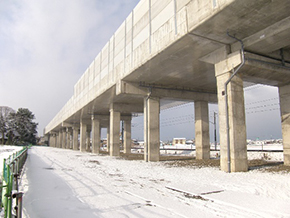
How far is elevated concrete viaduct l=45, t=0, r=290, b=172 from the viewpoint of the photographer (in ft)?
33.3

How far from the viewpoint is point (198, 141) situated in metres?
22.2

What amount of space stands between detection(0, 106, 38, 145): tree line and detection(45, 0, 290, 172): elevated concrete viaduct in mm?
60555

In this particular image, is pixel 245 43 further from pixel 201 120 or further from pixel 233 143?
pixel 201 120

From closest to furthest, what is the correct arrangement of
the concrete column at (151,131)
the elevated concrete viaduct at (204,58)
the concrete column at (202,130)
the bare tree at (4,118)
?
the elevated concrete viaduct at (204,58), the concrete column at (151,131), the concrete column at (202,130), the bare tree at (4,118)

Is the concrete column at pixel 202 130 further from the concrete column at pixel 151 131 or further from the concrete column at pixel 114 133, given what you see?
the concrete column at pixel 114 133

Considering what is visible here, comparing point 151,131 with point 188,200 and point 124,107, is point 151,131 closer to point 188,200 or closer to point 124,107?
point 124,107

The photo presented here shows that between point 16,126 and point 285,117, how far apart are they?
78401 mm

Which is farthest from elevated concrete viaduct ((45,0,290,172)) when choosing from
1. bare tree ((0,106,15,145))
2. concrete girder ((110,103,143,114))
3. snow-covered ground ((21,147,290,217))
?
bare tree ((0,106,15,145))

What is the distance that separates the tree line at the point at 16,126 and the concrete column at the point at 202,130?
63.8 m

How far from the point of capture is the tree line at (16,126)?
6888 cm

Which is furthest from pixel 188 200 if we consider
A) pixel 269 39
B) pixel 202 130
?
pixel 202 130

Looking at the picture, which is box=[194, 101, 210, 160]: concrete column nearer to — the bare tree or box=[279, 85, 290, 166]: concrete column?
box=[279, 85, 290, 166]: concrete column

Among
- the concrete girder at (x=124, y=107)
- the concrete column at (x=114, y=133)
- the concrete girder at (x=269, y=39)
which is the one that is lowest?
the concrete column at (x=114, y=133)

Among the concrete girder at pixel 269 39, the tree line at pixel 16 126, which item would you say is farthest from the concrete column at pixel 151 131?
the tree line at pixel 16 126
